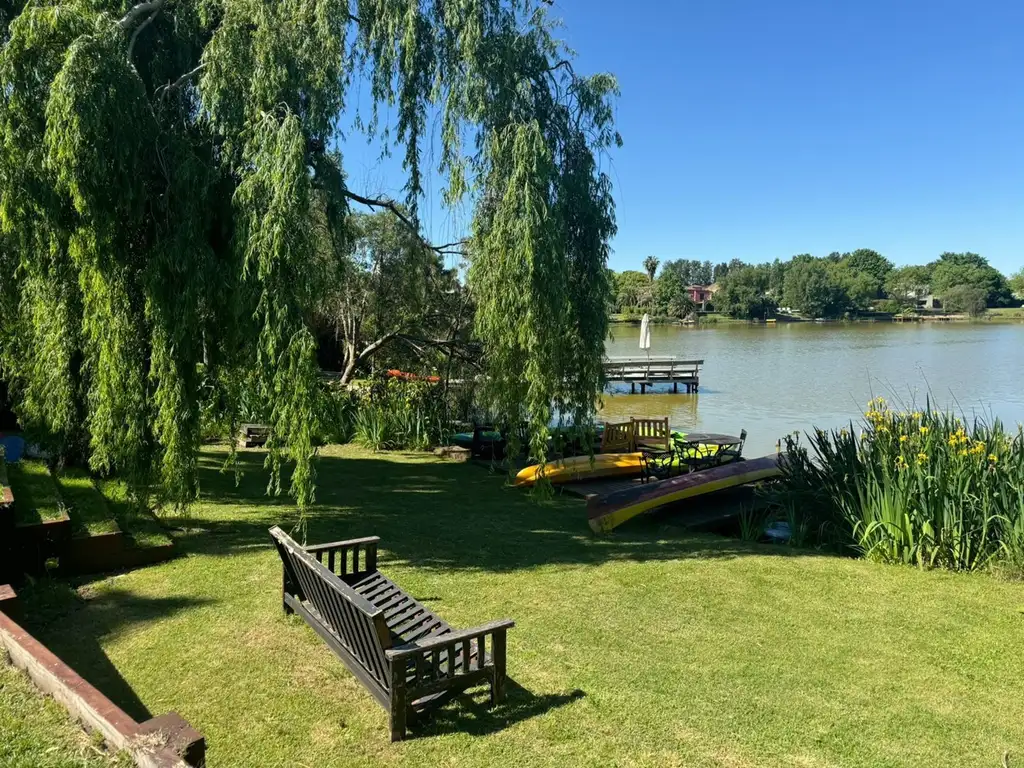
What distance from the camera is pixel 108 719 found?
281cm

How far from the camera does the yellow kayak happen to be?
11.0m

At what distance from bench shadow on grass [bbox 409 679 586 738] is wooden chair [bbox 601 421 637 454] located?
30.0 feet

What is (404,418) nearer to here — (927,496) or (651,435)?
(651,435)

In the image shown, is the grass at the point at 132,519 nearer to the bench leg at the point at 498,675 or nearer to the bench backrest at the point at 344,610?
the bench backrest at the point at 344,610

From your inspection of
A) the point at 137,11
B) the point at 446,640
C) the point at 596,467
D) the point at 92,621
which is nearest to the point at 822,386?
the point at 596,467

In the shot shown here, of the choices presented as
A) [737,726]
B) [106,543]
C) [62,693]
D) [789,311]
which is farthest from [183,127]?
[789,311]

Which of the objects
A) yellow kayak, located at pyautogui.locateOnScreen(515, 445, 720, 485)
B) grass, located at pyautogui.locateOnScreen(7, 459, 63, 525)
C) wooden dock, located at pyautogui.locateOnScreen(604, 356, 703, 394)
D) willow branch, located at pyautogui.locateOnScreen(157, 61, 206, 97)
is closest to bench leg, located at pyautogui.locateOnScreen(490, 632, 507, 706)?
grass, located at pyautogui.locateOnScreen(7, 459, 63, 525)

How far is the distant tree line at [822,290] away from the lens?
324 feet

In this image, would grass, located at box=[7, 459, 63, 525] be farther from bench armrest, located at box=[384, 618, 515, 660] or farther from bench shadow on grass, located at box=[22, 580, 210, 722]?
bench armrest, located at box=[384, 618, 515, 660]

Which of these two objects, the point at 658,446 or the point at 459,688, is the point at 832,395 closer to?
the point at 658,446

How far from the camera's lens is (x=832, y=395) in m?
27.8

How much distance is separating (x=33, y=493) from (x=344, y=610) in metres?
4.68

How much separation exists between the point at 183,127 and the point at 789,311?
388 ft

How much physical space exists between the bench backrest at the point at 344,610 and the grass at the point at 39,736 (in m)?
1.26
